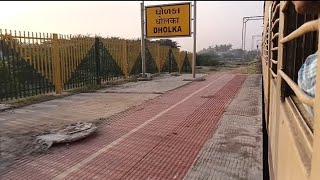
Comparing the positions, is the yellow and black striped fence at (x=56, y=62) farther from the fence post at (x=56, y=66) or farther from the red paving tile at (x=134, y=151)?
the red paving tile at (x=134, y=151)

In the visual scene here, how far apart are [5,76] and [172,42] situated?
33850mm

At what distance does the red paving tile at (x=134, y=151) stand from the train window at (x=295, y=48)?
1.62 m

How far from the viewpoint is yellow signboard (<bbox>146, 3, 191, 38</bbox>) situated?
15211 millimetres

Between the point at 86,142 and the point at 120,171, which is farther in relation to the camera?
the point at 86,142

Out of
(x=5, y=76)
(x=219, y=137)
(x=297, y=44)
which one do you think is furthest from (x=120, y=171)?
(x=5, y=76)

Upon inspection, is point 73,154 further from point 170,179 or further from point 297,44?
point 297,44

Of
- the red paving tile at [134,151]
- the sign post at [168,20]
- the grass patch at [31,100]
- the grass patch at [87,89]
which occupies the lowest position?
the red paving tile at [134,151]

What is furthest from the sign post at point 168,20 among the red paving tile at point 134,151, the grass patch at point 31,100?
the red paving tile at point 134,151

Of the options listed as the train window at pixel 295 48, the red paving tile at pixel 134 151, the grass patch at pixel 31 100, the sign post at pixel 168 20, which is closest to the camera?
the train window at pixel 295 48

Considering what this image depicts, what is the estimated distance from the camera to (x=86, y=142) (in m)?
4.70

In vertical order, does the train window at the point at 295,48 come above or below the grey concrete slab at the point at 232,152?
above

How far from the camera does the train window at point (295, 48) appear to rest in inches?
87.0

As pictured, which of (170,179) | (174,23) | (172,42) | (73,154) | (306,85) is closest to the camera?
(306,85)

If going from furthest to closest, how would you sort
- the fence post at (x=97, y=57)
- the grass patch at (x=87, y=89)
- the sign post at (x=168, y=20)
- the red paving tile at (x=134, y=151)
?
the sign post at (x=168, y=20)
the fence post at (x=97, y=57)
the grass patch at (x=87, y=89)
the red paving tile at (x=134, y=151)
